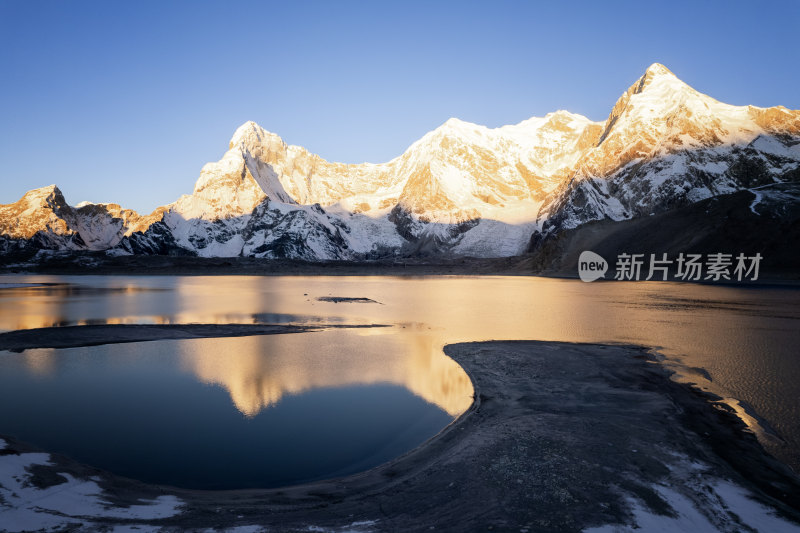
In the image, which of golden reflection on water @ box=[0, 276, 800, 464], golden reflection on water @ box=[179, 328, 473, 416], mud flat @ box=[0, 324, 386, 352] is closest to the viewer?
golden reflection on water @ box=[179, 328, 473, 416]

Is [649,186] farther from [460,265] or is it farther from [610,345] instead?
[610,345]

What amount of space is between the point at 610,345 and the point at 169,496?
2009 centimetres

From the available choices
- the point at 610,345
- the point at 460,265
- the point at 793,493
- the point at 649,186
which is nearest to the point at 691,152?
the point at 649,186

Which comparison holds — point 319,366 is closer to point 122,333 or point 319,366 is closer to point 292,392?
point 292,392

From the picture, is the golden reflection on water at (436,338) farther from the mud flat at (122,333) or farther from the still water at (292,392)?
the mud flat at (122,333)

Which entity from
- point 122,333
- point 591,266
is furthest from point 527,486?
point 591,266

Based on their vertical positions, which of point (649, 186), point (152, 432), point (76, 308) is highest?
point (649, 186)

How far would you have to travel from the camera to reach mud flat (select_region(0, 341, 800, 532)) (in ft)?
22.9

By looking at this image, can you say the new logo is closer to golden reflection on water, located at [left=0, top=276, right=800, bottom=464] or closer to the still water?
golden reflection on water, located at [left=0, top=276, right=800, bottom=464]

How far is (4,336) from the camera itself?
24.4m

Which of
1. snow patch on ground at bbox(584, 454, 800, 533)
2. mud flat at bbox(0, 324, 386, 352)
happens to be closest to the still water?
mud flat at bbox(0, 324, 386, 352)

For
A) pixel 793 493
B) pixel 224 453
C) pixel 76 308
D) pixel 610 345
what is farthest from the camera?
pixel 76 308

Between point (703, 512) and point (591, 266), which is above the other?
point (591, 266)

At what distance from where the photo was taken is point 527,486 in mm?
8141
